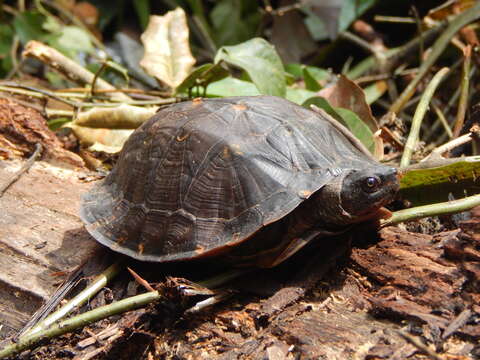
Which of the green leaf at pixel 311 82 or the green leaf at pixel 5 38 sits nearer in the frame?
the green leaf at pixel 311 82

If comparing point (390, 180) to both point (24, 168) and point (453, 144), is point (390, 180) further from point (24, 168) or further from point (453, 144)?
point (24, 168)

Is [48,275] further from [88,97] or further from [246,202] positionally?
[88,97]

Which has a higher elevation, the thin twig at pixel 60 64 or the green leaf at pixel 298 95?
the thin twig at pixel 60 64

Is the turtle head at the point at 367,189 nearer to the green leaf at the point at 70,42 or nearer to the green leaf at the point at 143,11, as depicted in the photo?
the green leaf at the point at 70,42

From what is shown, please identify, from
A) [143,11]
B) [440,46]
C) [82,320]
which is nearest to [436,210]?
[82,320]

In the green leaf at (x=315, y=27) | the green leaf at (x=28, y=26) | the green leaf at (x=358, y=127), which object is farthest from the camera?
the green leaf at (x=315, y=27)

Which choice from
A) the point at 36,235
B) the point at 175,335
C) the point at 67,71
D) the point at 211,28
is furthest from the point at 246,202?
the point at 211,28

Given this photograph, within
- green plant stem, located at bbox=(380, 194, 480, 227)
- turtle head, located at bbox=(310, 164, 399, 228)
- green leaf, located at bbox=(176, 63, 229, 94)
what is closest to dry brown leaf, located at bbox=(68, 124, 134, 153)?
green leaf, located at bbox=(176, 63, 229, 94)

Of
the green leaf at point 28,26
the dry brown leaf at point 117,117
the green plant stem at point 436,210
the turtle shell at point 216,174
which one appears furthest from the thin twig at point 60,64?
the green plant stem at point 436,210
